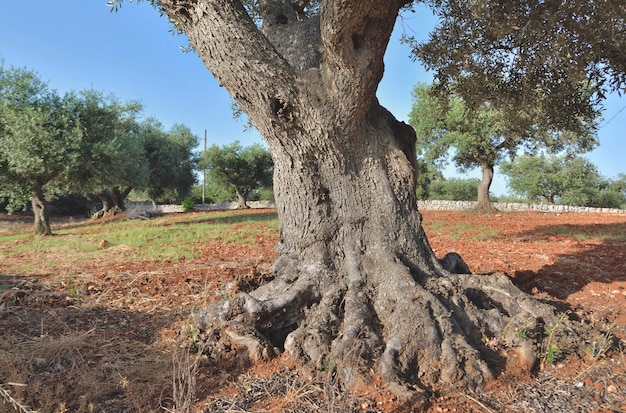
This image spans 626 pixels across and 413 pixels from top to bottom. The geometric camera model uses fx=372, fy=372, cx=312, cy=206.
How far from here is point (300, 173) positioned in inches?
166

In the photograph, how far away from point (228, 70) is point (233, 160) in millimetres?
30302

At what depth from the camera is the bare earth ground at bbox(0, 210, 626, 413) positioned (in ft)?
8.13

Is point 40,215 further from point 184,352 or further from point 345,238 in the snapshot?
point 345,238

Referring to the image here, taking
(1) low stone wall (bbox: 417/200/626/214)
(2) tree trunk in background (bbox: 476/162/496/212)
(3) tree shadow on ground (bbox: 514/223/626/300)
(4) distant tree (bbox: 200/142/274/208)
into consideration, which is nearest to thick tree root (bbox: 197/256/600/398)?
(3) tree shadow on ground (bbox: 514/223/626/300)

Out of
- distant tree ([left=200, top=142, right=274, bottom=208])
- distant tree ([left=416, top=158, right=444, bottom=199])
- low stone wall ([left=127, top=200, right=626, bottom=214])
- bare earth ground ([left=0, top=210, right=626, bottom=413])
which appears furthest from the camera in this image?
distant tree ([left=416, top=158, right=444, bottom=199])

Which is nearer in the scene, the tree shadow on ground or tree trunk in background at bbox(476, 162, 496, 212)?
the tree shadow on ground

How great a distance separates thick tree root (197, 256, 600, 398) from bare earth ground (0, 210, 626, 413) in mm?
134

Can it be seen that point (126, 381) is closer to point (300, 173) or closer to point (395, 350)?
point (395, 350)

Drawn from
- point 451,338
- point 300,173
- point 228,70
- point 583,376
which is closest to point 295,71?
point 228,70

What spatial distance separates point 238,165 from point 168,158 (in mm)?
6097

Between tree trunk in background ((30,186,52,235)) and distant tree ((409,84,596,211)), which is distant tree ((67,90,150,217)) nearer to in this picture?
tree trunk in background ((30,186,52,235))

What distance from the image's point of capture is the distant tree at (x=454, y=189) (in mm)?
43562

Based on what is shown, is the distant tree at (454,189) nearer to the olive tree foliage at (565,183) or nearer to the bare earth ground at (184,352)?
the olive tree foliage at (565,183)

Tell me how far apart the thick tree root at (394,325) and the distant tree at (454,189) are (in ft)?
135
